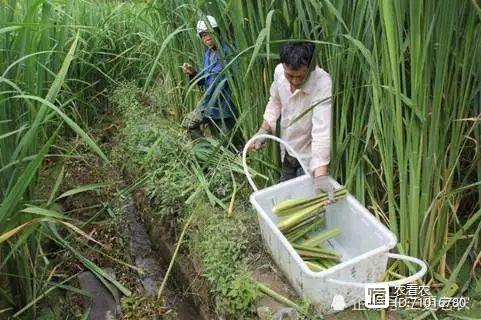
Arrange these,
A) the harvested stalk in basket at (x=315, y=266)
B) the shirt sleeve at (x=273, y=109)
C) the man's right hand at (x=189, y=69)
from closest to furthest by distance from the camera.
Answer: the harvested stalk in basket at (x=315, y=266)
the shirt sleeve at (x=273, y=109)
the man's right hand at (x=189, y=69)

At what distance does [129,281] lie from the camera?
95.6 inches

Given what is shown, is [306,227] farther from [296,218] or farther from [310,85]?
[310,85]

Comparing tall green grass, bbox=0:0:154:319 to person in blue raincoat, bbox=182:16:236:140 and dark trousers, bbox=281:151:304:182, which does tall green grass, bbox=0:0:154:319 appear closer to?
person in blue raincoat, bbox=182:16:236:140

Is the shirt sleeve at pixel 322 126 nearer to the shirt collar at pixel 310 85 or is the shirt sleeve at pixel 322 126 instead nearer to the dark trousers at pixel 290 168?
the shirt collar at pixel 310 85

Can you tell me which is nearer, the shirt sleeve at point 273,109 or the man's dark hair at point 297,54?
the man's dark hair at point 297,54

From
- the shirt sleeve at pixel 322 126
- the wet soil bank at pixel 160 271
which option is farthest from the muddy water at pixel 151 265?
the shirt sleeve at pixel 322 126

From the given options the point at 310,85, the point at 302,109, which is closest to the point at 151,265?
the point at 302,109

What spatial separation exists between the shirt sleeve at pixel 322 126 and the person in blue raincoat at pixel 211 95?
0.55 meters

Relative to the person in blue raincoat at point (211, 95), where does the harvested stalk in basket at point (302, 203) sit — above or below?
below

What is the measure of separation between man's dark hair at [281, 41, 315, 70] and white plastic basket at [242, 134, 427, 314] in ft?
1.28

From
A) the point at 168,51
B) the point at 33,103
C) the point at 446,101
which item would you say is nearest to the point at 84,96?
the point at 168,51

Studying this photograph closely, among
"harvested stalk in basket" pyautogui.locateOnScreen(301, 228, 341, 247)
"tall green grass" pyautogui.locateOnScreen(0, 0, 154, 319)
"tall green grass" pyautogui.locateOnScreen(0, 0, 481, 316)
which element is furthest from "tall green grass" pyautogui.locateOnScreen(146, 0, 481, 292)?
"tall green grass" pyautogui.locateOnScreen(0, 0, 154, 319)

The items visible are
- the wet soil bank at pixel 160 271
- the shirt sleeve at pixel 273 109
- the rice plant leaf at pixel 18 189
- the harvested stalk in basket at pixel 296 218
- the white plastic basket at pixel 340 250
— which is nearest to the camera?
the rice plant leaf at pixel 18 189

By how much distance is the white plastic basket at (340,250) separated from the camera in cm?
163
